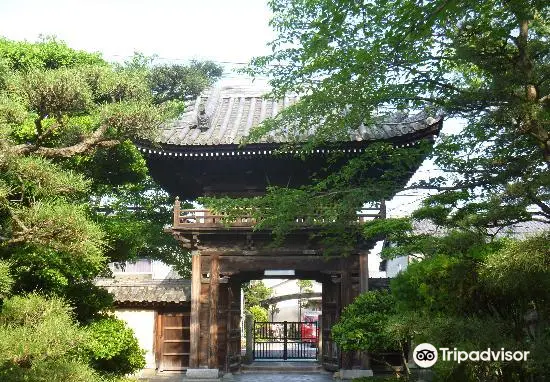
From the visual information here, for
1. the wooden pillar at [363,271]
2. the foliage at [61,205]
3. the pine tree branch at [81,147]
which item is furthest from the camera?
the wooden pillar at [363,271]

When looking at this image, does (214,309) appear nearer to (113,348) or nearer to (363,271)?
(363,271)

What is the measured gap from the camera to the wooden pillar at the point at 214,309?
50.1 ft

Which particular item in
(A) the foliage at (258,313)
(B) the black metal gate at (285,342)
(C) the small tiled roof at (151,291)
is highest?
(C) the small tiled roof at (151,291)

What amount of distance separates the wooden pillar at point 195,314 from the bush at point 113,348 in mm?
4087

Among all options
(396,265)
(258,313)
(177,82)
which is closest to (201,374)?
(258,313)

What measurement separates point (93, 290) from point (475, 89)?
297 inches

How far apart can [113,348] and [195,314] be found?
18.1 feet

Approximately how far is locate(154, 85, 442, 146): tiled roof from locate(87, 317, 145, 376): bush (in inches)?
190

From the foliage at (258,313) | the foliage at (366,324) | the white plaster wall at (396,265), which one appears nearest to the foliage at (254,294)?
the foliage at (258,313)

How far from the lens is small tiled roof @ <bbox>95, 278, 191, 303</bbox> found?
59.0ft

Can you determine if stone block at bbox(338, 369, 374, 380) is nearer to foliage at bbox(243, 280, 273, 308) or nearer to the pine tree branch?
the pine tree branch

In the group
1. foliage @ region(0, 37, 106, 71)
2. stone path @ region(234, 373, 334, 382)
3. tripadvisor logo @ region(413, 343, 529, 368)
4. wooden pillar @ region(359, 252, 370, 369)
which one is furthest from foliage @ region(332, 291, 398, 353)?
foliage @ region(0, 37, 106, 71)

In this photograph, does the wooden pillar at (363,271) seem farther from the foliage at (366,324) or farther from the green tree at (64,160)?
the green tree at (64,160)

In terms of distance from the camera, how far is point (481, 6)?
19.9 ft
